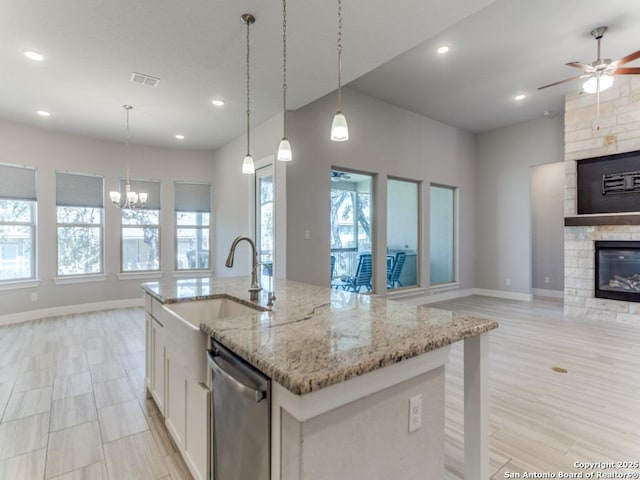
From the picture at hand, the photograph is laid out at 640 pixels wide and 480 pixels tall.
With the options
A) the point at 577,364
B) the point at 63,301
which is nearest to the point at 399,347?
the point at 577,364

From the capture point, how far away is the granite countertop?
0.95 meters

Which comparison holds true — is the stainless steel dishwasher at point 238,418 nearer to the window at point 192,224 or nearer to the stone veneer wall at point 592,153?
the window at point 192,224

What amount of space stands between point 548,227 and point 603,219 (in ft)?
7.78

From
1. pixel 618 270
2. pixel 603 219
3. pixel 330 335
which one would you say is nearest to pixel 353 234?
pixel 603 219

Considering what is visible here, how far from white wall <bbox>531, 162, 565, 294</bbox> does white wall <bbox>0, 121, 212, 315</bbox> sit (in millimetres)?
7147

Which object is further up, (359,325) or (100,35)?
(100,35)

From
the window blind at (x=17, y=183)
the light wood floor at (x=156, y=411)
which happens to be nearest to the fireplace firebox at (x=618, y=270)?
the light wood floor at (x=156, y=411)

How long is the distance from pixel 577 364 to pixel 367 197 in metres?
3.48

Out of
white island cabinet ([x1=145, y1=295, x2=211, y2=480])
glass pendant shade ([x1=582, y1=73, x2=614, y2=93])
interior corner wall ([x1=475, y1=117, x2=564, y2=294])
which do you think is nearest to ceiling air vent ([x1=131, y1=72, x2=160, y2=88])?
white island cabinet ([x1=145, y1=295, x2=211, y2=480])

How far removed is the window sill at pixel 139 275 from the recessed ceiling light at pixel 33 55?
379cm

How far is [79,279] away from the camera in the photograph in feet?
18.2

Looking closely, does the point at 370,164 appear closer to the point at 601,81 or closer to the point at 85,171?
the point at 601,81

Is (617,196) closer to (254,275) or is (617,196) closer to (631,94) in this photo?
(631,94)

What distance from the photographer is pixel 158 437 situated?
7.06ft
